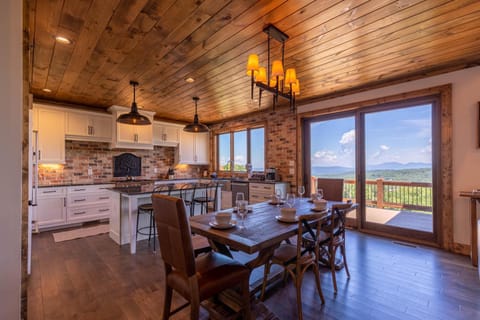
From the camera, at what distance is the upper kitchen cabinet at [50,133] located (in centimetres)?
438

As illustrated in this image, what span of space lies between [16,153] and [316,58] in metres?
3.02

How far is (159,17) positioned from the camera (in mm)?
2061

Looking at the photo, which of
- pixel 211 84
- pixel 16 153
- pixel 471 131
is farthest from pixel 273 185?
pixel 16 153

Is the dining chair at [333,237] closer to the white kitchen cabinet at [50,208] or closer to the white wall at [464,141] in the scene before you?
the white wall at [464,141]

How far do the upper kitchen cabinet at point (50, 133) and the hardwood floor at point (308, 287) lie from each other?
1.98 meters

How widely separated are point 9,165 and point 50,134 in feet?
14.5

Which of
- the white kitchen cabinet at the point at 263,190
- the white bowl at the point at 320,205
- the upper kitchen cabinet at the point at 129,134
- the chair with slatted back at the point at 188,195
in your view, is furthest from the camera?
the upper kitchen cabinet at the point at 129,134

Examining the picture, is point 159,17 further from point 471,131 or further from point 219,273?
point 471,131

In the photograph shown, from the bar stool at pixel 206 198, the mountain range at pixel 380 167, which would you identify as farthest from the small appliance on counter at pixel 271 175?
the bar stool at pixel 206 198

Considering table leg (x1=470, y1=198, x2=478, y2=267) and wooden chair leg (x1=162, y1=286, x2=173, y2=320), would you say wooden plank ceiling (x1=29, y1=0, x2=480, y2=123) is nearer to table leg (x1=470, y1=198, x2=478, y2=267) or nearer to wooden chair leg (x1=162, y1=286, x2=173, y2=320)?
table leg (x1=470, y1=198, x2=478, y2=267)

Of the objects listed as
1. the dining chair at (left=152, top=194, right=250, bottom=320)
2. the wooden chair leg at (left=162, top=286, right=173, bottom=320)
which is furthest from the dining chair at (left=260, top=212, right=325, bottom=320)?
the wooden chair leg at (left=162, top=286, right=173, bottom=320)

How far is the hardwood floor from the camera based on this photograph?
1.95 metres

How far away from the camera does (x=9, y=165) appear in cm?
105

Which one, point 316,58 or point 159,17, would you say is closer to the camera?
point 159,17
